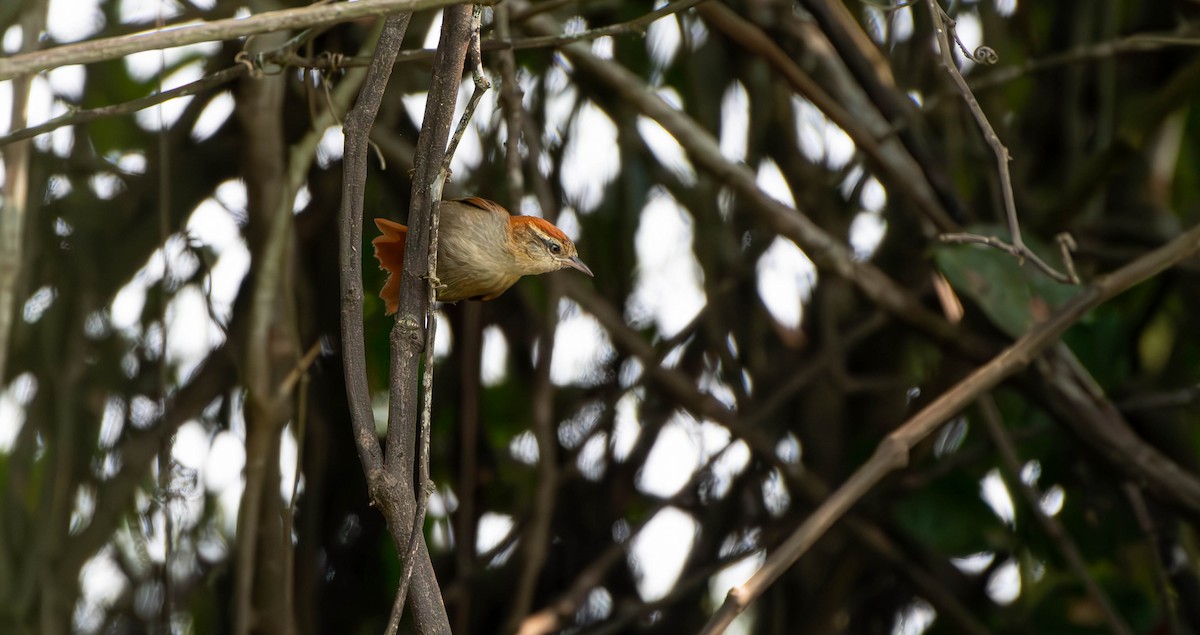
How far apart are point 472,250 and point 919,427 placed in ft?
3.44

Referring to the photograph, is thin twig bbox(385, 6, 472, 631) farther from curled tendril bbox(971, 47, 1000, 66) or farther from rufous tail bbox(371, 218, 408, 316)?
curled tendril bbox(971, 47, 1000, 66)

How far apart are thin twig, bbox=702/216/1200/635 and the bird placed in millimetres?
879

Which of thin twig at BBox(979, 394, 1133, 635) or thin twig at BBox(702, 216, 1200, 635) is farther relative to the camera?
thin twig at BBox(979, 394, 1133, 635)

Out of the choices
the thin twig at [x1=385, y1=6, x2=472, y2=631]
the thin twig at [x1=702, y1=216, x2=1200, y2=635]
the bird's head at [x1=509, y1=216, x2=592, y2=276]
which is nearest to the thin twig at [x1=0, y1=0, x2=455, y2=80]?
the thin twig at [x1=385, y1=6, x2=472, y2=631]

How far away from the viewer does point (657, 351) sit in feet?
13.9

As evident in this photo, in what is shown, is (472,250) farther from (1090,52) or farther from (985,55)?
(1090,52)

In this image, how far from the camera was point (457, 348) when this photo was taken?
13.0ft

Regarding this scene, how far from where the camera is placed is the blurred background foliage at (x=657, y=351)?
11.1ft

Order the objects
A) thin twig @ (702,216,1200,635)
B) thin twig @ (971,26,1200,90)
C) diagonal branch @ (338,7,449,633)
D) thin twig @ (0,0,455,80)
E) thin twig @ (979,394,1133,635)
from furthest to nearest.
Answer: thin twig @ (971,26,1200,90) < thin twig @ (979,394,1133,635) < thin twig @ (702,216,1200,635) < diagonal branch @ (338,7,449,633) < thin twig @ (0,0,455,80)

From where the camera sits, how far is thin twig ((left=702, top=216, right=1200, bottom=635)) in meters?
2.03

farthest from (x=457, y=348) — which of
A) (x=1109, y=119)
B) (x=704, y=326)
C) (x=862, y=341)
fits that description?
(x=1109, y=119)

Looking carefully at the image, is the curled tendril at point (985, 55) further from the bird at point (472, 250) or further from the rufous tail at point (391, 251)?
the rufous tail at point (391, 251)

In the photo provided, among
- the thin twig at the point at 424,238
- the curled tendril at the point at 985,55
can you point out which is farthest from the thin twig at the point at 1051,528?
the thin twig at the point at 424,238

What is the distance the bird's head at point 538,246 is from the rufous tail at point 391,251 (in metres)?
0.37
